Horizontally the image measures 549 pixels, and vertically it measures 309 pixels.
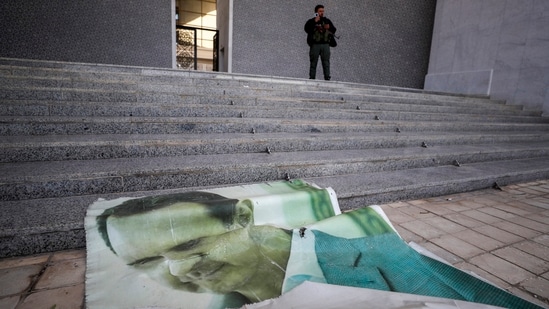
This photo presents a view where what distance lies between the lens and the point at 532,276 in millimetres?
1589

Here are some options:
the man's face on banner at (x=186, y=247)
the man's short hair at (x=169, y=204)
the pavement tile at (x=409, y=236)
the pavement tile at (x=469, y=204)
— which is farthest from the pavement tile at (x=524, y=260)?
the man's short hair at (x=169, y=204)

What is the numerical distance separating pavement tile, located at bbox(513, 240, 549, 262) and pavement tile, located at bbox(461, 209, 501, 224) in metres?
0.33

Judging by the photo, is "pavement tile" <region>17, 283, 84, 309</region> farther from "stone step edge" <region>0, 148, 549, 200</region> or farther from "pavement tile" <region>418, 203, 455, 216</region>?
"pavement tile" <region>418, 203, 455, 216</region>

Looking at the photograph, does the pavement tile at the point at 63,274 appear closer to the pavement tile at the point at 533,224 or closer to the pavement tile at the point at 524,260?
the pavement tile at the point at 524,260

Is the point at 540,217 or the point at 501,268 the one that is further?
the point at 540,217

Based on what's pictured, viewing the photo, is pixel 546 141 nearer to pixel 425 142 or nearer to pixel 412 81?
pixel 425 142

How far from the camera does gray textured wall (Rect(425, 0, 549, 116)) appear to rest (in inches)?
275

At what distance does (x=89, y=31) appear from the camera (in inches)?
255

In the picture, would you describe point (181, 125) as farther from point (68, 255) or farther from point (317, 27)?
point (317, 27)

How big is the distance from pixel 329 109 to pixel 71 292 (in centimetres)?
375

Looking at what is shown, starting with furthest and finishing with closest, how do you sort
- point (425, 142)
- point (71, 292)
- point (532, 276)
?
point (425, 142) → point (532, 276) → point (71, 292)

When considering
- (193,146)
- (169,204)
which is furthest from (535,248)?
(193,146)

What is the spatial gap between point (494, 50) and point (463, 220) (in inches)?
316

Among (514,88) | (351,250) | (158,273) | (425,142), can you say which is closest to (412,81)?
(514,88)
